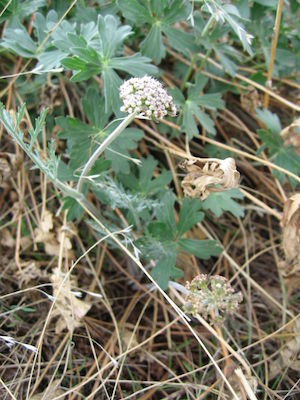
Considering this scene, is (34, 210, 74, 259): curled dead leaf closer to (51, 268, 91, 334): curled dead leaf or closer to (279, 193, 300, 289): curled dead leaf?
(51, 268, 91, 334): curled dead leaf

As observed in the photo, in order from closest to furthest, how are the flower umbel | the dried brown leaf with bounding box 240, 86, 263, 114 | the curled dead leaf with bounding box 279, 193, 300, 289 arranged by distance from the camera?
the flower umbel < the curled dead leaf with bounding box 279, 193, 300, 289 < the dried brown leaf with bounding box 240, 86, 263, 114

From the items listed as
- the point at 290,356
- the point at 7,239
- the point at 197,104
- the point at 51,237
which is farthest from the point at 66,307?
the point at 197,104

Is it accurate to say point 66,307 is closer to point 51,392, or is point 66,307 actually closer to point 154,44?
point 51,392

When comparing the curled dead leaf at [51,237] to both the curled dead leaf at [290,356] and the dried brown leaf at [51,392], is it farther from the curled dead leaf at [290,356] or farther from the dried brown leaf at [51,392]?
the curled dead leaf at [290,356]

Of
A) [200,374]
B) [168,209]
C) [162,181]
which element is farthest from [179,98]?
[200,374]

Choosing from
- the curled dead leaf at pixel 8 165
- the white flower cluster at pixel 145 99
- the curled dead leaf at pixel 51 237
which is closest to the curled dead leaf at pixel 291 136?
the white flower cluster at pixel 145 99

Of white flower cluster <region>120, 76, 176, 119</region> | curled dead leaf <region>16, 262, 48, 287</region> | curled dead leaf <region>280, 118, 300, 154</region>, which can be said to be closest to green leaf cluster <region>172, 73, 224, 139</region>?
curled dead leaf <region>280, 118, 300, 154</region>
